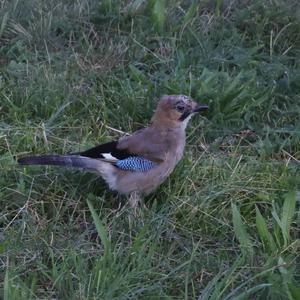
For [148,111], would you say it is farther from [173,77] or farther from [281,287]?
[281,287]

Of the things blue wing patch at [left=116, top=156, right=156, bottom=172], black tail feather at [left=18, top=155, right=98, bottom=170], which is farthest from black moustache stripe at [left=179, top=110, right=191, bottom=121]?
black tail feather at [left=18, top=155, right=98, bottom=170]

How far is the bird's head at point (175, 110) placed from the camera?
5.22 meters

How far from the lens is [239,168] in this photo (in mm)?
5102

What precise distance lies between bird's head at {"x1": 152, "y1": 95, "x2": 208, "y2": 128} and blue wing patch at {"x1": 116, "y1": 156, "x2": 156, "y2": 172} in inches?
11.9

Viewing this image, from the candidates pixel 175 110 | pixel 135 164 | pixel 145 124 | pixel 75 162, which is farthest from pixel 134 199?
pixel 145 124

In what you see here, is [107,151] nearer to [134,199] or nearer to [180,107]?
[134,199]

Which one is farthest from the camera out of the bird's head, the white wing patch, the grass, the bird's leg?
the bird's head

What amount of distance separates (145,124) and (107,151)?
793mm

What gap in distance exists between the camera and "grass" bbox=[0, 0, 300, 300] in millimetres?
4160

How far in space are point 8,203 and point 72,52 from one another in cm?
186

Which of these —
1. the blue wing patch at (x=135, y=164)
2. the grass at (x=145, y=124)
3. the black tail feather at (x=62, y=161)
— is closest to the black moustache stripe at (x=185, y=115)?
the grass at (x=145, y=124)

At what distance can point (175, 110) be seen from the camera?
207 inches

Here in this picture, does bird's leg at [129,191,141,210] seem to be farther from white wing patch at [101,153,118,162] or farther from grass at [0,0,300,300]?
white wing patch at [101,153,118,162]

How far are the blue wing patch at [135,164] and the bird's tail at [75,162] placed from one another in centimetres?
6
